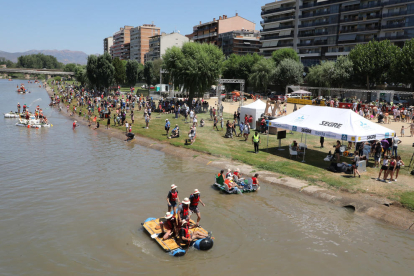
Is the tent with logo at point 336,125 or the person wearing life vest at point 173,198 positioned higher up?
the tent with logo at point 336,125

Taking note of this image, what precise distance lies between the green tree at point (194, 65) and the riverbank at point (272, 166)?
9.87 meters

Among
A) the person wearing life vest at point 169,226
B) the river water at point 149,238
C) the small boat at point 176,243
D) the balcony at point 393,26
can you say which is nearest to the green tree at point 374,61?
the balcony at point 393,26

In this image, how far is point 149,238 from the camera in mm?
11305

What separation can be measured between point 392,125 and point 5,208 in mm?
33754

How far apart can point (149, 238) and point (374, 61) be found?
5129 centimetres

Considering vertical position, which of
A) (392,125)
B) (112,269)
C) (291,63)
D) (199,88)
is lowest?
(112,269)

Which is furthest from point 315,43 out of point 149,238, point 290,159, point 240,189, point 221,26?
point 149,238

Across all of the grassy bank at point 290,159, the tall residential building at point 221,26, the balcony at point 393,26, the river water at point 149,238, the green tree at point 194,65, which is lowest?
the river water at point 149,238

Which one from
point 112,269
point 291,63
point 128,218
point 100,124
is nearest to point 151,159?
point 128,218

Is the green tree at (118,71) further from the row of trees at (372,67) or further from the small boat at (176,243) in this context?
the small boat at (176,243)

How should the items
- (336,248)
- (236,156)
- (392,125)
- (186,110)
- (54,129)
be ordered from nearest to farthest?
1. (336,248)
2. (236,156)
3. (392,125)
4. (54,129)
5. (186,110)

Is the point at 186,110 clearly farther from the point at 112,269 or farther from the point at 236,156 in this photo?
the point at 112,269

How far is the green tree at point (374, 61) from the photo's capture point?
50.0 meters

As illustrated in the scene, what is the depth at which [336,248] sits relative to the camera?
11.1 m
